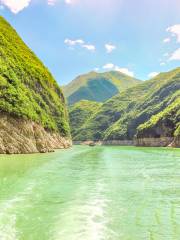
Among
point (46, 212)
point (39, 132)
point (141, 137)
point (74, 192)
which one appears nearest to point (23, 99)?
point (39, 132)

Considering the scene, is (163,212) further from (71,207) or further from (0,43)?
(0,43)

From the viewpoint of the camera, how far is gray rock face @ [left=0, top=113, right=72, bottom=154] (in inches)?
2133

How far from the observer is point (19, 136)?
190 feet

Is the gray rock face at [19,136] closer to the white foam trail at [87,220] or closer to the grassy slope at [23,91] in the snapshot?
the grassy slope at [23,91]

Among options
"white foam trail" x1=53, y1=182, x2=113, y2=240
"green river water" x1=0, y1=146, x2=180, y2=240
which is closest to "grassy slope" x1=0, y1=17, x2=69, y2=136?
"green river water" x1=0, y1=146, x2=180, y2=240

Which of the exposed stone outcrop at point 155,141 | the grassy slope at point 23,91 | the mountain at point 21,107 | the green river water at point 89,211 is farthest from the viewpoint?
the exposed stone outcrop at point 155,141

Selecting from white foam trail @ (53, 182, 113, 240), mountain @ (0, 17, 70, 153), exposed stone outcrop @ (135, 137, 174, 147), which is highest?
mountain @ (0, 17, 70, 153)

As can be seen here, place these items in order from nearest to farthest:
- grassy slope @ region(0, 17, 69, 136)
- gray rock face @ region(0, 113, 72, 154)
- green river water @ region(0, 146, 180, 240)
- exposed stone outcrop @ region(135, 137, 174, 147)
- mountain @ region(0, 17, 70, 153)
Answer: green river water @ region(0, 146, 180, 240) < gray rock face @ region(0, 113, 72, 154) < mountain @ region(0, 17, 70, 153) < grassy slope @ region(0, 17, 69, 136) < exposed stone outcrop @ region(135, 137, 174, 147)

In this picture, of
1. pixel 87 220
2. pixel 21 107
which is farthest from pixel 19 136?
pixel 87 220

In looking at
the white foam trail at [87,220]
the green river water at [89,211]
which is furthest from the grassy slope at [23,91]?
the white foam trail at [87,220]

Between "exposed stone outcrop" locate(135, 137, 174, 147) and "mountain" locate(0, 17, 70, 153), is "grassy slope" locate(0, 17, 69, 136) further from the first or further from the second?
"exposed stone outcrop" locate(135, 137, 174, 147)

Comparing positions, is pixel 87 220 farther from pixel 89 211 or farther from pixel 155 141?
pixel 155 141

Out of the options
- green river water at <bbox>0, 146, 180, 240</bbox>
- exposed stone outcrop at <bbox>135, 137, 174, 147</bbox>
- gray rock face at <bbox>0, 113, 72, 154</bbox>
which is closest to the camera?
green river water at <bbox>0, 146, 180, 240</bbox>

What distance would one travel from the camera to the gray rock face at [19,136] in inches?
2133
